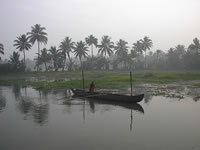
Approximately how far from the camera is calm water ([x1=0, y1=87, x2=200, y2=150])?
394 inches

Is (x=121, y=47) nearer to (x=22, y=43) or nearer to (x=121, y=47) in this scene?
(x=121, y=47)

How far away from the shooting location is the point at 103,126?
41.9 ft

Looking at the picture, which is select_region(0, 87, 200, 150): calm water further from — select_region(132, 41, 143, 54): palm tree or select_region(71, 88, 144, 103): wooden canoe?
select_region(132, 41, 143, 54): palm tree

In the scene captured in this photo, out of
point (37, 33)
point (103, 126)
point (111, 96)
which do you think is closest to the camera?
point (103, 126)

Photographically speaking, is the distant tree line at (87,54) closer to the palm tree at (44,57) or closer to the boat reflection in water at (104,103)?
the palm tree at (44,57)

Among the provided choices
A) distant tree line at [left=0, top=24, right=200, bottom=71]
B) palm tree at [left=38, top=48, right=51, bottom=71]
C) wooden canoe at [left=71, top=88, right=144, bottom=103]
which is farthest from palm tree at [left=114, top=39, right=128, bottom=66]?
wooden canoe at [left=71, top=88, right=144, bottom=103]

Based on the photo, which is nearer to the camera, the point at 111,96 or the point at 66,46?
the point at 111,96

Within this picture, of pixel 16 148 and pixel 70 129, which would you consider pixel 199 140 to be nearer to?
pixel 70 129

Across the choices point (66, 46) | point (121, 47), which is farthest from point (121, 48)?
point (66, 46)

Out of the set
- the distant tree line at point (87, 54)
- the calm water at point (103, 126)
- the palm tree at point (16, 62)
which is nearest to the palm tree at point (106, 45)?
the distant tree line at point (87, 54)

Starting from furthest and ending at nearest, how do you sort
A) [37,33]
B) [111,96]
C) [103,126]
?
[37,33]
[111,96]
[103,126]

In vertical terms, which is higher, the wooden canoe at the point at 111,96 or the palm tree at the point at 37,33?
the palm tree at the point at 37,33

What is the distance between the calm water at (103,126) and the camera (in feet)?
32.8

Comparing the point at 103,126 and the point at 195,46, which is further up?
the point at 195,46
